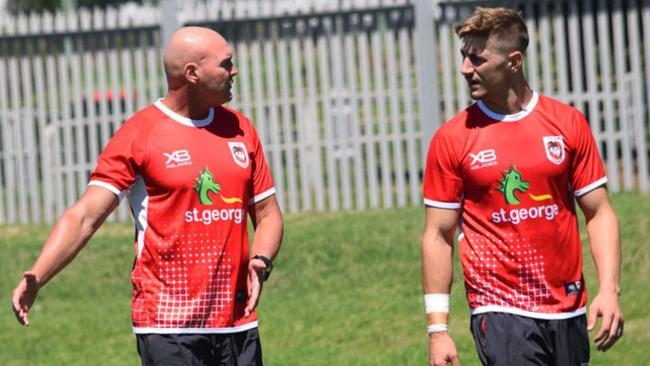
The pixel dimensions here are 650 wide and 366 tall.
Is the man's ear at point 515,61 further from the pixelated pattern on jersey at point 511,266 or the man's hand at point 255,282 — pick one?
the man's hand at point 255,282

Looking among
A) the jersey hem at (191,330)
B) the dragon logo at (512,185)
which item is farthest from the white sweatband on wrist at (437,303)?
the jersey hem at (191,330)

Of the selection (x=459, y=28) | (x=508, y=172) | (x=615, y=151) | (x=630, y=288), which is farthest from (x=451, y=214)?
(x=615, y=151)

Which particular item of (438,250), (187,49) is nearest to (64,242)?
(187,49)

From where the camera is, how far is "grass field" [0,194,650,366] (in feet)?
34.2

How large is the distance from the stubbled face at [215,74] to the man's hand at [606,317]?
172cm

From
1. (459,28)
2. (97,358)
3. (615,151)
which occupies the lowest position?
(97,358)

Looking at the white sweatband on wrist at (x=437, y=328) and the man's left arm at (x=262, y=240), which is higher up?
the man's left arm at (x=262, y=240)

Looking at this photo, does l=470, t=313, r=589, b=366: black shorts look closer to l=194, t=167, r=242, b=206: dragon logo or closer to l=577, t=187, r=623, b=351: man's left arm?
l=577, t=187, r=623, b=351: man's left arm

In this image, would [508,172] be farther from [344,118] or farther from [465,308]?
[344,118]

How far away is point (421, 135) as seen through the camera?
15.4 metres

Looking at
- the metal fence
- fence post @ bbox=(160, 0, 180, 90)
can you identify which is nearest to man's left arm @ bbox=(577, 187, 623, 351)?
the metal fence

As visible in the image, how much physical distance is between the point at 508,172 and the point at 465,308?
17.5 feet

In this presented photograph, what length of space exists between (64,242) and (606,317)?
2.15 m

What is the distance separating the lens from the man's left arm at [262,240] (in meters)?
6.18
